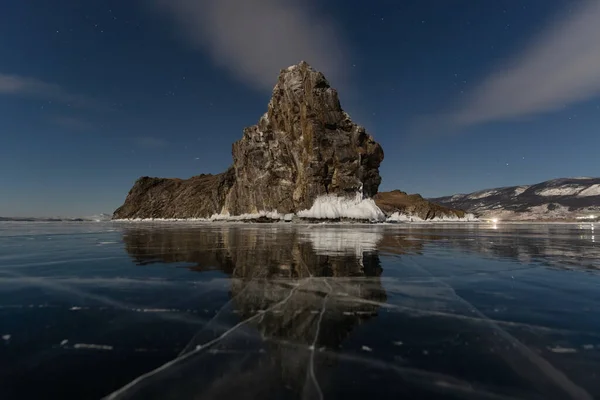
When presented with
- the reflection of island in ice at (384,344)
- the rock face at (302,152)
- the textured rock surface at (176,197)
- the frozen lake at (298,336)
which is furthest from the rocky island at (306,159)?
the reflection of island in ice at (384,344)

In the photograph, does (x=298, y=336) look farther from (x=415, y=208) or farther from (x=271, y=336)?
(x=415, y=208)

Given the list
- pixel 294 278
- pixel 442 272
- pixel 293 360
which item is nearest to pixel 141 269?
pixel 294 278

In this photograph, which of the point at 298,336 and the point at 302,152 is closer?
the point at 298,336

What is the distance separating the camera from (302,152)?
65.2 m

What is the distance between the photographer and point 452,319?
155 inches

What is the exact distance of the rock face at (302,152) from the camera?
2479 inches

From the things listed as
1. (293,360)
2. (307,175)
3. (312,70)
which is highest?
(312,70)

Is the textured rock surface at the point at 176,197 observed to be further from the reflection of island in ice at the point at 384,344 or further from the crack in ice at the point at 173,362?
the crack in ice at the point at 173,362

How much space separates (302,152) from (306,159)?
2.37 meters

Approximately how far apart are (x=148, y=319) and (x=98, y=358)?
108cm

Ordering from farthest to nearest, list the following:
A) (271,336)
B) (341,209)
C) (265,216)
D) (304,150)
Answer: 1. (265,216)
2. (304,150)
3. (341,209)
4. (271,336)

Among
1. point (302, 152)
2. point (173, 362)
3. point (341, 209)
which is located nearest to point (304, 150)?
point (302, 152)

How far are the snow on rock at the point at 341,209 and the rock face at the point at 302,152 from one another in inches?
60.7

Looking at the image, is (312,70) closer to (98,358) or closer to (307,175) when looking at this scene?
(307,175)
